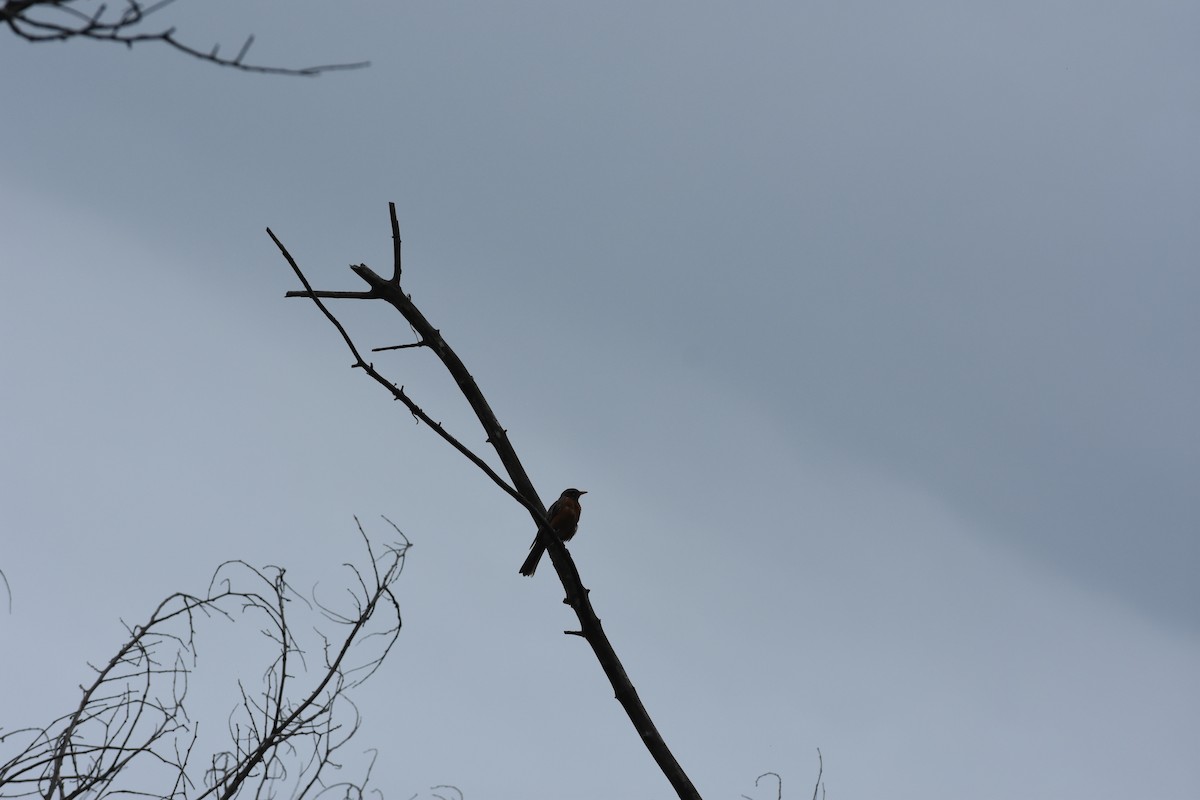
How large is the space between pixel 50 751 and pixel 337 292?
78.1 inches

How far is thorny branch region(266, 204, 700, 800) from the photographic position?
3125 mm

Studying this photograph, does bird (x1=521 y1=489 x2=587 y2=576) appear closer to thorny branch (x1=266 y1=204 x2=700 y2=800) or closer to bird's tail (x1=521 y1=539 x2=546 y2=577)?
bird's tail (x1=521 y1=539 x2=546 y2=577)

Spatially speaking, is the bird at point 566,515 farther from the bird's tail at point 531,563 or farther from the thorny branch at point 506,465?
the thorny branch at point 506,465

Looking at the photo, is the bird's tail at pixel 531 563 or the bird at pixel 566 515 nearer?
the bird's tail at pixel 531 563

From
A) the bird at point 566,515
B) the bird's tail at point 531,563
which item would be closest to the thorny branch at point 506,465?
the bird's tail at point 531,563

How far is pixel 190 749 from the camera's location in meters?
4.33

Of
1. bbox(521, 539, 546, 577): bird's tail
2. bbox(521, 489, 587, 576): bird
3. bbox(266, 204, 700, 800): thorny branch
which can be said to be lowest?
bbox(266, 204, 700, 800): thorny branch

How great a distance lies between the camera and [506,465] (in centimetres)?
338

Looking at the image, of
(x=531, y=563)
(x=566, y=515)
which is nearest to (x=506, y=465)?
(x=531, y=563)

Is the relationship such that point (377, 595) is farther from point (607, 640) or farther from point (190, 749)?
point (607, 640)

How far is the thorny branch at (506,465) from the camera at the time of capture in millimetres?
3125

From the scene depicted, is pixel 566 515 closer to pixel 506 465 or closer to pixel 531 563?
pixel 531 563

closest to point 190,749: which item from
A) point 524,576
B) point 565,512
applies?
point 524,576

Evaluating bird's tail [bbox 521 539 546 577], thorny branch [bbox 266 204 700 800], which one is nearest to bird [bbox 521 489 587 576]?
bird's tail [bbox 521 539 546 577]
